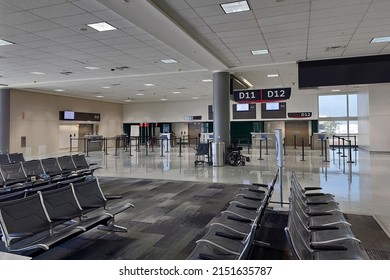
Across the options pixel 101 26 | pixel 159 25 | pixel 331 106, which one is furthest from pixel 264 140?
pixel 101 26

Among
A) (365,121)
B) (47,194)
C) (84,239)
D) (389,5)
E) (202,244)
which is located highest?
(389,5)

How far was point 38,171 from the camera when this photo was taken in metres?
5.88

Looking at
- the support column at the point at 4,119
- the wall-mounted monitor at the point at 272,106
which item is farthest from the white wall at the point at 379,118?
the support column at the point at 4,119

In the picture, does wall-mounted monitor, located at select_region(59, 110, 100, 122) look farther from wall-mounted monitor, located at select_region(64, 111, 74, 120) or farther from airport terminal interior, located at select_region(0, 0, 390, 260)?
airport terminal interior, located at select_region(0, 0, 390, 260)

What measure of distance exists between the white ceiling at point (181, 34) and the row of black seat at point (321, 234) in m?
3.82

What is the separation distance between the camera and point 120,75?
39.2 ft

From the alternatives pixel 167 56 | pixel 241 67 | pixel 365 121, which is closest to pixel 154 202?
pixel 167 56

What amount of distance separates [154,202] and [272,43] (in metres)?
5.36

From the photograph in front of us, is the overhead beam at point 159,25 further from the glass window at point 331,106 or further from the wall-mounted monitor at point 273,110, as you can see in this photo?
the glass window at point 331,106

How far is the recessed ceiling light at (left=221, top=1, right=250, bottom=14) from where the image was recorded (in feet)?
16.9

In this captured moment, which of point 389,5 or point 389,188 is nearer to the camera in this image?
point 389,5

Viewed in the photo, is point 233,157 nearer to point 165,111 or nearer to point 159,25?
point 159,25

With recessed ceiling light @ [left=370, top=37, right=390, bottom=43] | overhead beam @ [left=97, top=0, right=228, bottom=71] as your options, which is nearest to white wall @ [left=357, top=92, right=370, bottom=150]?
recessed ceiling light @ [left=370, top=37, right=390, bottom=43]

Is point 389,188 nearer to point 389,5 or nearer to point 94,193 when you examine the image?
point 389,5
